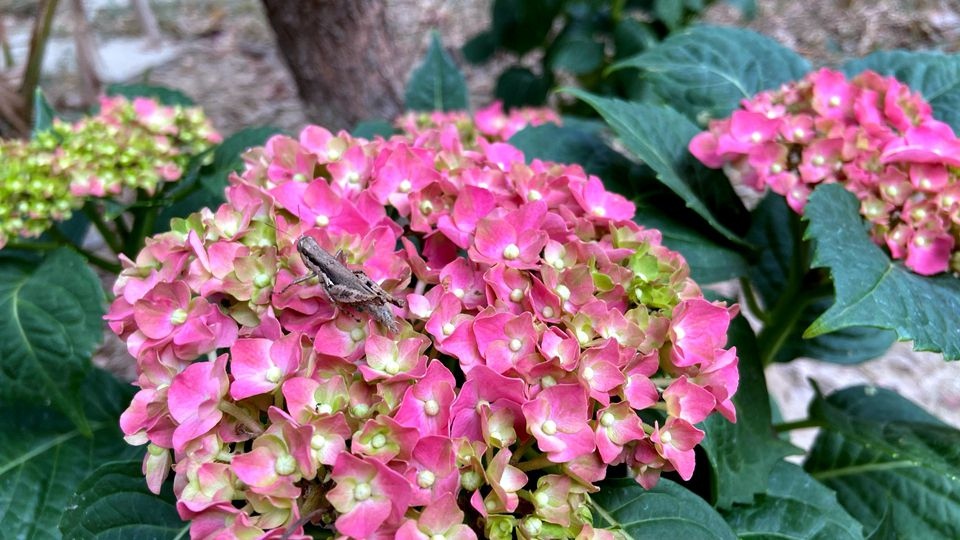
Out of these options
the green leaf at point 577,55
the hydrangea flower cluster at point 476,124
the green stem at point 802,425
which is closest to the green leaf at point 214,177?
the hydrangea flower cluster at point 476,124

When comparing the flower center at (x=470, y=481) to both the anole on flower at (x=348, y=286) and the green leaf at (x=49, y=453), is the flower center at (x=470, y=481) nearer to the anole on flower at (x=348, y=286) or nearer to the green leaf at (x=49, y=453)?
the anole on flower at (x=348, y=286)

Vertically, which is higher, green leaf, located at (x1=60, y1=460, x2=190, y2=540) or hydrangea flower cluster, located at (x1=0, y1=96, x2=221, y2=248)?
hydrangea flower cluster, located at (x1=0, y1=96, x2=221, y2=248)

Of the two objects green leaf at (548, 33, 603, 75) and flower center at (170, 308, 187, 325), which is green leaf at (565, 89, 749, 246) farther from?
green leaf at (548, 33, 603, 75)

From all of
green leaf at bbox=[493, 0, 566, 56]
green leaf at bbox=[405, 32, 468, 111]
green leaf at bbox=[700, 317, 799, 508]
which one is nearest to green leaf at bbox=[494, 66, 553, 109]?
green leaf at bbox=[493, 0, 566, 56]

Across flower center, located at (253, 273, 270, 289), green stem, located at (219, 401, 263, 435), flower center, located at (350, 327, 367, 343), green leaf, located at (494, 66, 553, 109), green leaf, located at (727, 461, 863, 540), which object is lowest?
green leaf, located at (727, 461, 863, 540)

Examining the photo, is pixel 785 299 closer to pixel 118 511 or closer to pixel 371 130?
pixel 371 130

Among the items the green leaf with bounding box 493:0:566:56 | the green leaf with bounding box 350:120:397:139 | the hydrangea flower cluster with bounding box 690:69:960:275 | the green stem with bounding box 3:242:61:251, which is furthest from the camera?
the green leaf with bounding box 493:0:566:56

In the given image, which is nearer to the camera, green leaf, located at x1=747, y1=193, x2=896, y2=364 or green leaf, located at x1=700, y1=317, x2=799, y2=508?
green leaf, located at x1=700, y1=317, x2=799, y2=508
